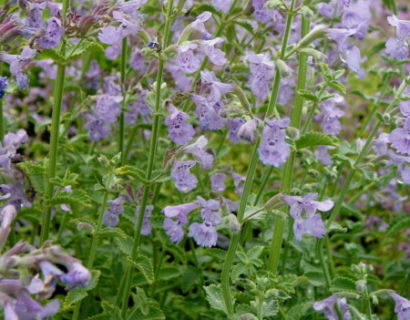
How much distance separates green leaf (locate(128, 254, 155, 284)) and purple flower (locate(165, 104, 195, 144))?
1.73 feet

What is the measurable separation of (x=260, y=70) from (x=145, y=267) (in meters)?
0.96

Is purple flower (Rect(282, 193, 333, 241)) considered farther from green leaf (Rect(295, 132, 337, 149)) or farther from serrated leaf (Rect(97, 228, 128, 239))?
serrated leaf (Rect(97, 228, 128, 239))

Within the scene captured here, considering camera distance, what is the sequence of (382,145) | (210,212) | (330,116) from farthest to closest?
1. (330,116)
2. (382,145)
3. (210,212)

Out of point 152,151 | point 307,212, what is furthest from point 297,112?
point 152,151

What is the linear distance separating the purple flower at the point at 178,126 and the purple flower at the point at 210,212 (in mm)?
323

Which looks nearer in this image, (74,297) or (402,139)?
(74,297)

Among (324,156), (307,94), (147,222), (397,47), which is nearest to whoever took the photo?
(307,94)

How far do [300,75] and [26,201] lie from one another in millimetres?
1425

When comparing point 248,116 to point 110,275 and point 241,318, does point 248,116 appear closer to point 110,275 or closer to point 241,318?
point 241,318

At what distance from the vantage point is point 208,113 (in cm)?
287

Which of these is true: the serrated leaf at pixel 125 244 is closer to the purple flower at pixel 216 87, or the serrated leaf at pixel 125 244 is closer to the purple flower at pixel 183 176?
the purple flower at pixel 183 176

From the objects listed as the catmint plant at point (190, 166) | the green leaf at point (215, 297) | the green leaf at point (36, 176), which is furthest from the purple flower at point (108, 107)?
the green leaf at point (215, 297)

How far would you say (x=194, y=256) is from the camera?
358cm

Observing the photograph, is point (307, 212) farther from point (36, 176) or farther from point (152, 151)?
point (36, 176)
